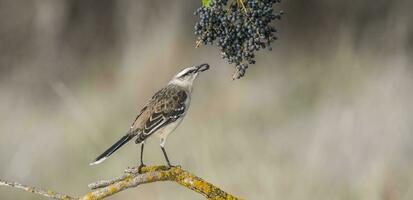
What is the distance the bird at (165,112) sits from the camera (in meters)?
5.04

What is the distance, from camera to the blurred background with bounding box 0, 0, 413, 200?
8156 millimetres

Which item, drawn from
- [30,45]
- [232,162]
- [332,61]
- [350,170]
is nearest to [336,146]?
[350,170]

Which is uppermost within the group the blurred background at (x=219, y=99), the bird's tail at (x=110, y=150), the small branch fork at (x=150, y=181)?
the blurred background at (x=219, y=99)

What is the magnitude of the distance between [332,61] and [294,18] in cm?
110

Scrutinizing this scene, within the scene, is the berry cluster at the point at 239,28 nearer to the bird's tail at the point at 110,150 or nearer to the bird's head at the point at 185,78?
the bird's tail at the point at 110,150

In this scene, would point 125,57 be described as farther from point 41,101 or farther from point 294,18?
point 294,18

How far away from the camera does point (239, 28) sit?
349cm

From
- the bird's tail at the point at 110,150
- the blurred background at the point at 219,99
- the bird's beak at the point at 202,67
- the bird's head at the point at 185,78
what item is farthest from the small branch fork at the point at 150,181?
the blurred background at the point at 219,99

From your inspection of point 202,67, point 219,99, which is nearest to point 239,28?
point 202,67

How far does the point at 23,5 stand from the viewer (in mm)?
12094

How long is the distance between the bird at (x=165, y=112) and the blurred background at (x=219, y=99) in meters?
2.11

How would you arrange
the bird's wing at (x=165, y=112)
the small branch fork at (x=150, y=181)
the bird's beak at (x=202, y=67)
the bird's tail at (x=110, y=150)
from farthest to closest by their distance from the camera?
the bird's wing at (x=165, y=112) → the bird's beak at (x=202, y=67) → the bird's tail at (x=110, y=150) → the small branch fork at (x=150, y=181)

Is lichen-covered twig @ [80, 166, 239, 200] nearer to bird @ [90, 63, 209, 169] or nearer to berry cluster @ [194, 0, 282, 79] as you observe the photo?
berry cluster @ [194, 0, 282, 79]

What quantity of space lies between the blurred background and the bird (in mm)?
2106
